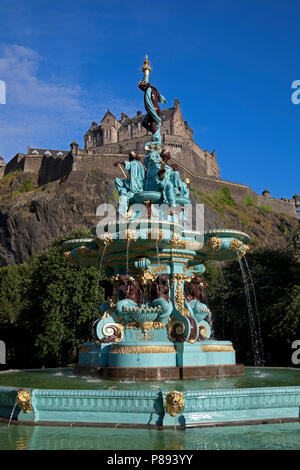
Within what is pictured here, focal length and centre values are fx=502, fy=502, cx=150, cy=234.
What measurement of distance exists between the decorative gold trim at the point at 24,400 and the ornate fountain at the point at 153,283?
141 inches

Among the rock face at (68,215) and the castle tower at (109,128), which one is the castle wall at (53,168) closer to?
the rock face at (68,215)

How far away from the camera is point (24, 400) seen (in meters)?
8.85

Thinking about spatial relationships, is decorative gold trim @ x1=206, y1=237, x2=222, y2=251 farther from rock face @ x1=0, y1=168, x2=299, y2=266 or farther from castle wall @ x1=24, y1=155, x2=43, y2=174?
castle wall @ x1=24, y1=155, x2=43, y2=174

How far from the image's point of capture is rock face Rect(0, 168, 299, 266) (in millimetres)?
93250

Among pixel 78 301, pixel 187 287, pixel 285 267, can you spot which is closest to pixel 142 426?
pixel 187 287

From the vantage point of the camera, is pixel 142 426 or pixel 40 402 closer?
pixel 142 426

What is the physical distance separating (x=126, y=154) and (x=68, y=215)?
21.1 metres

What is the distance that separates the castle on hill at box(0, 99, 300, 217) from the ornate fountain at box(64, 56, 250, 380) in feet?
293

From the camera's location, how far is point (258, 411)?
8.76 metres

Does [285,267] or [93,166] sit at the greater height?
[93,166]

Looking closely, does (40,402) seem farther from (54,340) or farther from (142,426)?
(54,340)

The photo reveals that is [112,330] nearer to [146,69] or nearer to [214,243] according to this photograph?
[214,243]

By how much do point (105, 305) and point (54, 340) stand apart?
60.2 ft
